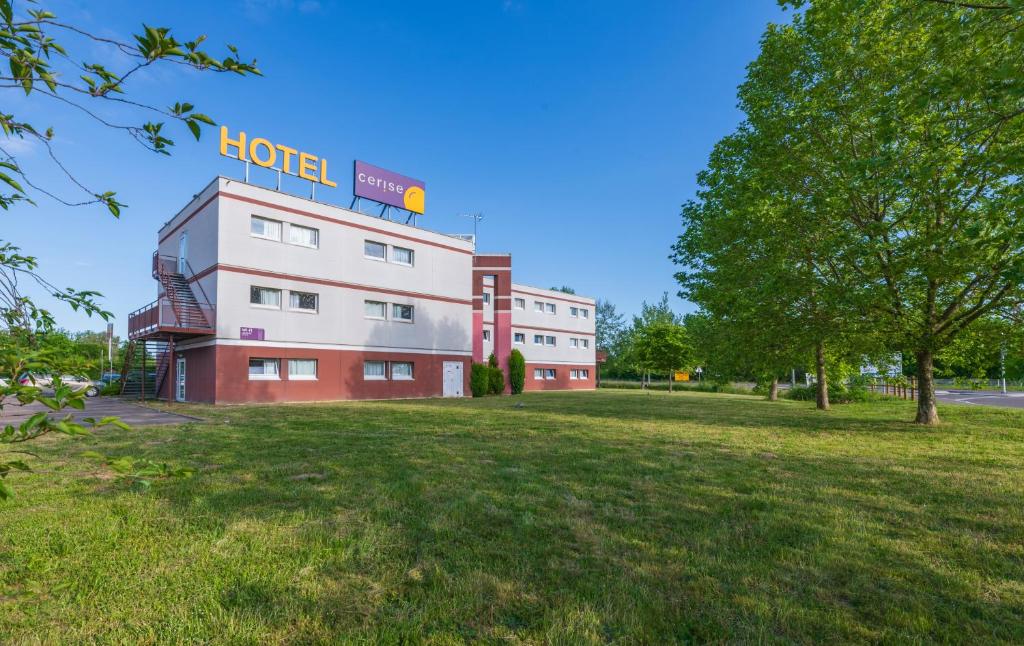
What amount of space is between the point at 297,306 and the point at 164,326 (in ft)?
16.8

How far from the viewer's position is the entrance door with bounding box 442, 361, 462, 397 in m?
27.3

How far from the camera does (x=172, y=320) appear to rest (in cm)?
2055

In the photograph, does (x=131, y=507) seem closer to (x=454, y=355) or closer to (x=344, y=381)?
(x=344, y=381)

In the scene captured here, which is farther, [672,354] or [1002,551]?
[672,354]

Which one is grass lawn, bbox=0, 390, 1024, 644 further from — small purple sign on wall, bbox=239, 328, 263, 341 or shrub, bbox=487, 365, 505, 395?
shrub, bbox=487, 365, 505, 395

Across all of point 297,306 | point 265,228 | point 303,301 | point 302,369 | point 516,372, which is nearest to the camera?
point 265,228

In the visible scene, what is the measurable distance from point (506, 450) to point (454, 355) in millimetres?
19769

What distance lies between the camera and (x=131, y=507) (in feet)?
15.7

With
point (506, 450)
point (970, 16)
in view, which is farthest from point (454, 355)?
point (970, 16)

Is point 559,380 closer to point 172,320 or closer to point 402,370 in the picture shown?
point 402,370

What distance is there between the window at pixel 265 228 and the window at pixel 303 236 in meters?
0.52

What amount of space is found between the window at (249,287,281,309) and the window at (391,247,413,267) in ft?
20.5

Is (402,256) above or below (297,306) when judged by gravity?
above

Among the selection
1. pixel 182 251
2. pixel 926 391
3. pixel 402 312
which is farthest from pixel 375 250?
pixel 926 391
